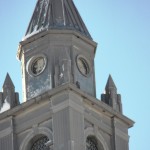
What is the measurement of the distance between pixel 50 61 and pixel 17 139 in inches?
167

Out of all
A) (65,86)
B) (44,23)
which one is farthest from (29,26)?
(65,86)

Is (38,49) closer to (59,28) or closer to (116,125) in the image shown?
(59,28)

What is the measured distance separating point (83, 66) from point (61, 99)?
3774 millimetres

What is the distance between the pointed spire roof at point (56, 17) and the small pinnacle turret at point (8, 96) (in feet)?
9.57

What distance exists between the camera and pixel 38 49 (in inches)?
2434

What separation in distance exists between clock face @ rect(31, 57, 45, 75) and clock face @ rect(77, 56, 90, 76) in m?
1.80

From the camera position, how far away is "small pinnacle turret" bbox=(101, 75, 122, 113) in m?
61.3

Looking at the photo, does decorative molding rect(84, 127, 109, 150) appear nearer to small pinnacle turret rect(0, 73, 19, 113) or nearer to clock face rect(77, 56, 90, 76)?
clock face rect(77, 56, 90, 76)

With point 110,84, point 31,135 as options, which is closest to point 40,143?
point 31,135

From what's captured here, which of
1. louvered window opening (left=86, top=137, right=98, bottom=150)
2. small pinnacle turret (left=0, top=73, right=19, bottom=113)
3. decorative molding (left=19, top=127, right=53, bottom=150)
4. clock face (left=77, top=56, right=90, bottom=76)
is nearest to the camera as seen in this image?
decorative molding (left=19, top=127, right=53, bottom=150)

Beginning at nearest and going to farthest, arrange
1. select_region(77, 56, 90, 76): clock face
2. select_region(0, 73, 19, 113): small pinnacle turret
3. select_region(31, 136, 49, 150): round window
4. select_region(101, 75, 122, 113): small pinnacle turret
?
1. select_region(31, 136, 49, 150): round window
2. select_region(0, 73, 19, 113): small pinnacle turret
3. select_region(101, 75, 122, 113): small pinnacle turret
4. select_region(77, 56, 90, 76): clock face

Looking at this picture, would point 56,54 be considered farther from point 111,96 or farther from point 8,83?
point 111,96

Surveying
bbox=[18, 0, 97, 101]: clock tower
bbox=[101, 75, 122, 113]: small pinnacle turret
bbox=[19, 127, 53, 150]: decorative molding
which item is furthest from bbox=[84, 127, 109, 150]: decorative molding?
bbox=[18, 0, 97, 101]: clock tower

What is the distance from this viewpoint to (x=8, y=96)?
61031 mm
